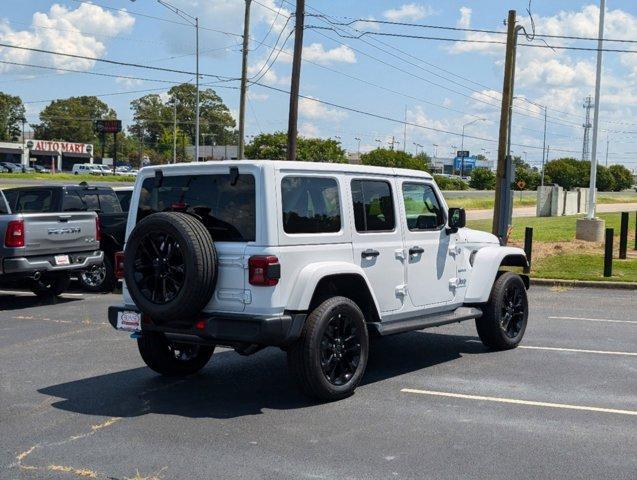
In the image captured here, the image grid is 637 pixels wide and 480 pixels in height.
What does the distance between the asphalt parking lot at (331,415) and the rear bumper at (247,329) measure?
0.59 m

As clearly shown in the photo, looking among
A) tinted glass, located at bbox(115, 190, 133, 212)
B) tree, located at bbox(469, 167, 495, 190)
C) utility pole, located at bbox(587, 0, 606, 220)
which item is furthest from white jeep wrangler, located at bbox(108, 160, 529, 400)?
tree, located at bbox(469, 167, 495, 190)

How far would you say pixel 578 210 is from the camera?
52.1m

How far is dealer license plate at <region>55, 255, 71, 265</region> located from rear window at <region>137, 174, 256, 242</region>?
5.93 meters

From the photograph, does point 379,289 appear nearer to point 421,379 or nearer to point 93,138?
point 421,379

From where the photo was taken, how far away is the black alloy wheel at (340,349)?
680 centimetres

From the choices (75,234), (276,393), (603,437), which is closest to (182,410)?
(276,393)

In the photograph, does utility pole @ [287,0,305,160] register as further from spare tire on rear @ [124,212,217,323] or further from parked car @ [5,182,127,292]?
spare tire on rear @ [124,212,217,323]

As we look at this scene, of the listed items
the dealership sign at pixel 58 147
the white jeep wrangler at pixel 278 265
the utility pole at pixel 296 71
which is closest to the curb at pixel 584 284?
the white jeep wrangler at pixel 278 265

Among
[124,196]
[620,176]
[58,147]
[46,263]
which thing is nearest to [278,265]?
[46,263]

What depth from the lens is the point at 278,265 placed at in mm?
6406

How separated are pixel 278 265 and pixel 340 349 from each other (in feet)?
3.31

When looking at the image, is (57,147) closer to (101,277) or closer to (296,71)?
(296,71)

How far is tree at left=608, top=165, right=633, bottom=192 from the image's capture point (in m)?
107

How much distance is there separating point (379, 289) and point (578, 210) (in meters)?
47.4
